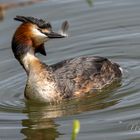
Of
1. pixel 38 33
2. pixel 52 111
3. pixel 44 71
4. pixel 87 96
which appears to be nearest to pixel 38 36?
pixel 38 33

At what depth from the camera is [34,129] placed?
6051mm

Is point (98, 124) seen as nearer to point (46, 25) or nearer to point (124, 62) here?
point (46, 25)

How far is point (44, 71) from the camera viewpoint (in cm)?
680

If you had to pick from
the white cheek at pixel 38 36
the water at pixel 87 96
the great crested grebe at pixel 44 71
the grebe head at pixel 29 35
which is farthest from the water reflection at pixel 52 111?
the white cheek at pixel 38 36

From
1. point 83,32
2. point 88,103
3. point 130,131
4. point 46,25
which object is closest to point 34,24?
point 46,25

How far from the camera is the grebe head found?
21.4ft

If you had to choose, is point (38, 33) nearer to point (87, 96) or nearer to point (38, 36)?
point (38, 36)

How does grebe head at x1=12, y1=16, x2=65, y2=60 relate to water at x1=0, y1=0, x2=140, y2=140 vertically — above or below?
above

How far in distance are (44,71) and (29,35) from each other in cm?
56

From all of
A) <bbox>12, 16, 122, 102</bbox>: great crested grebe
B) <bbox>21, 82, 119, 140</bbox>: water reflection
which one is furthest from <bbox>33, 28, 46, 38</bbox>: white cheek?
<bbox>21, 82, 119, 140</bbox>: water reflection

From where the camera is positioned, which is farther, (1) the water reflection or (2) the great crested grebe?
(2) the great crested grebe

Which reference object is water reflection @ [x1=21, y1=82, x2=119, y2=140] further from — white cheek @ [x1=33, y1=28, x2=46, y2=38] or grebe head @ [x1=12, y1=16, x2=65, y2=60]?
white cheek @ [x1=33, y1=28, x2=46, y2=38]

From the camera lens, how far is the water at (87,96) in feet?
18.8

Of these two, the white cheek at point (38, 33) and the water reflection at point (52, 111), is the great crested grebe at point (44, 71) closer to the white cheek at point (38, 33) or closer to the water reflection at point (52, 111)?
the white cheek at point (38, 33)
